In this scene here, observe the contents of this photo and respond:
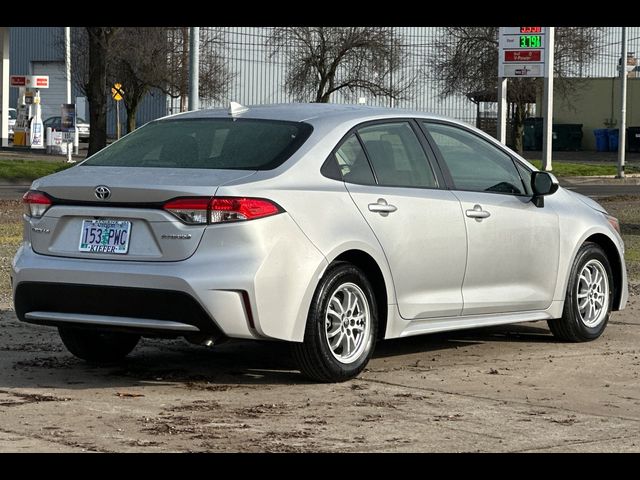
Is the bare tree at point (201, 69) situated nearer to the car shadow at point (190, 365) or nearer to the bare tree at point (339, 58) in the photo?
the bare tree at point (339, 58)

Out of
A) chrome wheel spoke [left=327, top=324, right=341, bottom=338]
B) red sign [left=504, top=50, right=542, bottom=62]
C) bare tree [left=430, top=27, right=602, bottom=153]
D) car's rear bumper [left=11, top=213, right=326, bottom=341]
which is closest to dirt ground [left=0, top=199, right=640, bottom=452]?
chrome wheel spoke [left=327, top=324, right=341, bottom=338]

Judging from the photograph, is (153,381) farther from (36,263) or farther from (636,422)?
(636,422)

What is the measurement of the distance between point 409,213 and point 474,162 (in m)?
1.01

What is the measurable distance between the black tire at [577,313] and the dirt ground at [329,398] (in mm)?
92

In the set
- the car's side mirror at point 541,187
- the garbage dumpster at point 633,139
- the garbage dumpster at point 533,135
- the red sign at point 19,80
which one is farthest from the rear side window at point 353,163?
the garbage dumpster at point 533,135

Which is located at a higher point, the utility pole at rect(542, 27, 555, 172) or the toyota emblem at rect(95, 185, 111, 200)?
the utility pole at rect(542, 27, 555, 172)

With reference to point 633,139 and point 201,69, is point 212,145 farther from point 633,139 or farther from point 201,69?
point 633,139

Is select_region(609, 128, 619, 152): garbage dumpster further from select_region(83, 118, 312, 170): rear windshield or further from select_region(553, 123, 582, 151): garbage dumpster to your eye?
select_region(83, 118, 312, 170): rear windshield

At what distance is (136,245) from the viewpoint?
7.34 metres

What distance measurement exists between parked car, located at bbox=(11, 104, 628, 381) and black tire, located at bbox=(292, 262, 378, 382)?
0.01 metres

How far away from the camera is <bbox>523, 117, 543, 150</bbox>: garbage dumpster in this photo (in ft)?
206

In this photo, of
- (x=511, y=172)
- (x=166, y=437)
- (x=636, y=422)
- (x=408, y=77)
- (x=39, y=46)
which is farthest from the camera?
(x=39, y=46)
